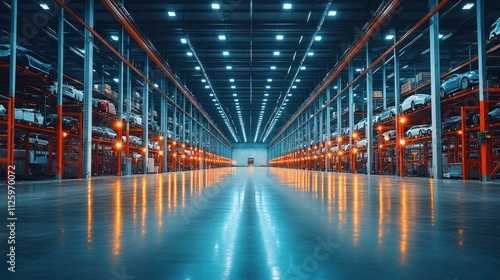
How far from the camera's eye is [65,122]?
15.5 meters

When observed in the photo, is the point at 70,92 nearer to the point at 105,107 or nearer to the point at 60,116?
the point at 60,116

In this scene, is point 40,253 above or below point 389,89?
below

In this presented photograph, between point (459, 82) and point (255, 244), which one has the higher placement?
point (459, 82)

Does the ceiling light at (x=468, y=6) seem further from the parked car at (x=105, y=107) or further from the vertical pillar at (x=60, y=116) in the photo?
the vertical pillar at (x=60, y=116)

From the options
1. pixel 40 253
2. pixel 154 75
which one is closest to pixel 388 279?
→ pixel 40 253

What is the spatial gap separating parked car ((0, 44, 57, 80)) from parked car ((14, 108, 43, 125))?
1585 millimetres

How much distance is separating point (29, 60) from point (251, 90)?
28770mm

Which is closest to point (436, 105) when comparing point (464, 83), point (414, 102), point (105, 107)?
point (464, 83)

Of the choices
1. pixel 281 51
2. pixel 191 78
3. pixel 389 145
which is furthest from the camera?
pixel 191 78

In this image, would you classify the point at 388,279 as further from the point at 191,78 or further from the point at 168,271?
the point at 191,78

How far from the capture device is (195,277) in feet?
6.61

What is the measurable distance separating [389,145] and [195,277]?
21190mm

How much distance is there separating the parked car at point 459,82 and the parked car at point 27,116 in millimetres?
16382

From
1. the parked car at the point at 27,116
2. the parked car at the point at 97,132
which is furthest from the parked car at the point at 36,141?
the parked car at the point at 27,116
